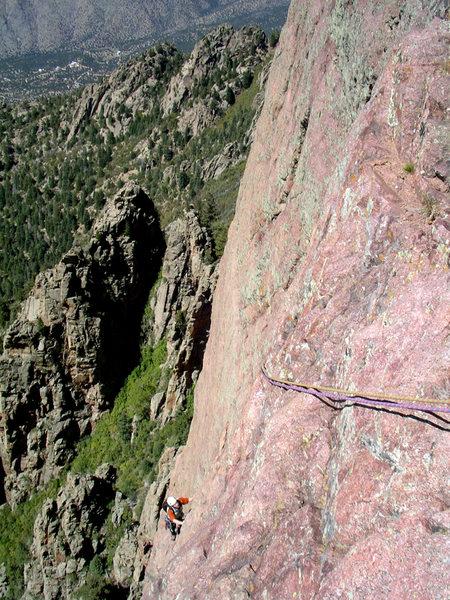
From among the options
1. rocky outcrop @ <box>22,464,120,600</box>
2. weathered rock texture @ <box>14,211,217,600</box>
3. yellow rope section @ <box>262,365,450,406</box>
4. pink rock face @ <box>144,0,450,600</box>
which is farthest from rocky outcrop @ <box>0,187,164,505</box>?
yellow rope section @ <box>262,365,450,406</box>

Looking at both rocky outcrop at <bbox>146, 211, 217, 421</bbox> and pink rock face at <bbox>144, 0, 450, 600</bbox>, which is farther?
rocky outcrop at <bbox>146, 211, 217, 421</bbox>

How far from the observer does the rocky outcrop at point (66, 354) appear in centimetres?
2670

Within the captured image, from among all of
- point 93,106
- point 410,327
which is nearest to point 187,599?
point 410,327

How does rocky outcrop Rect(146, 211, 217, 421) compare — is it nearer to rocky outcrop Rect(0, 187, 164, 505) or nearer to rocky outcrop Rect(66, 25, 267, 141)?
rocky outcrop Rect(0, 187, 164, 505)

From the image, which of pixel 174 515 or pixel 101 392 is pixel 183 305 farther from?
pixel 174 515

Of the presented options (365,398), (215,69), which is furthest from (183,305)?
(215,69)

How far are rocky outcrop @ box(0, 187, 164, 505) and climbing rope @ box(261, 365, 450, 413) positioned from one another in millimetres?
22426

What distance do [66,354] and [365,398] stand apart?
25.5 m

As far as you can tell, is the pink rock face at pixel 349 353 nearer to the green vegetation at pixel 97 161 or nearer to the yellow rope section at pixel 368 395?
the yellow rope section at pixel 368 395

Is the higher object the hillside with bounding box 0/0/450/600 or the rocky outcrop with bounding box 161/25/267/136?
the rocky outcrop with bounding box 161/25/267/136

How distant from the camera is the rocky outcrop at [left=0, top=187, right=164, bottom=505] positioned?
26703mm

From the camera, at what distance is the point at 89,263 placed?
91.6 feet

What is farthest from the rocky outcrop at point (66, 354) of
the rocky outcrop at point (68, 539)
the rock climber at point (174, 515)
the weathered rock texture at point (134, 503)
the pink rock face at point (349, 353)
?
the pink rock face at point (349, 353)

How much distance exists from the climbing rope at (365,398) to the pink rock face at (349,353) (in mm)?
121
